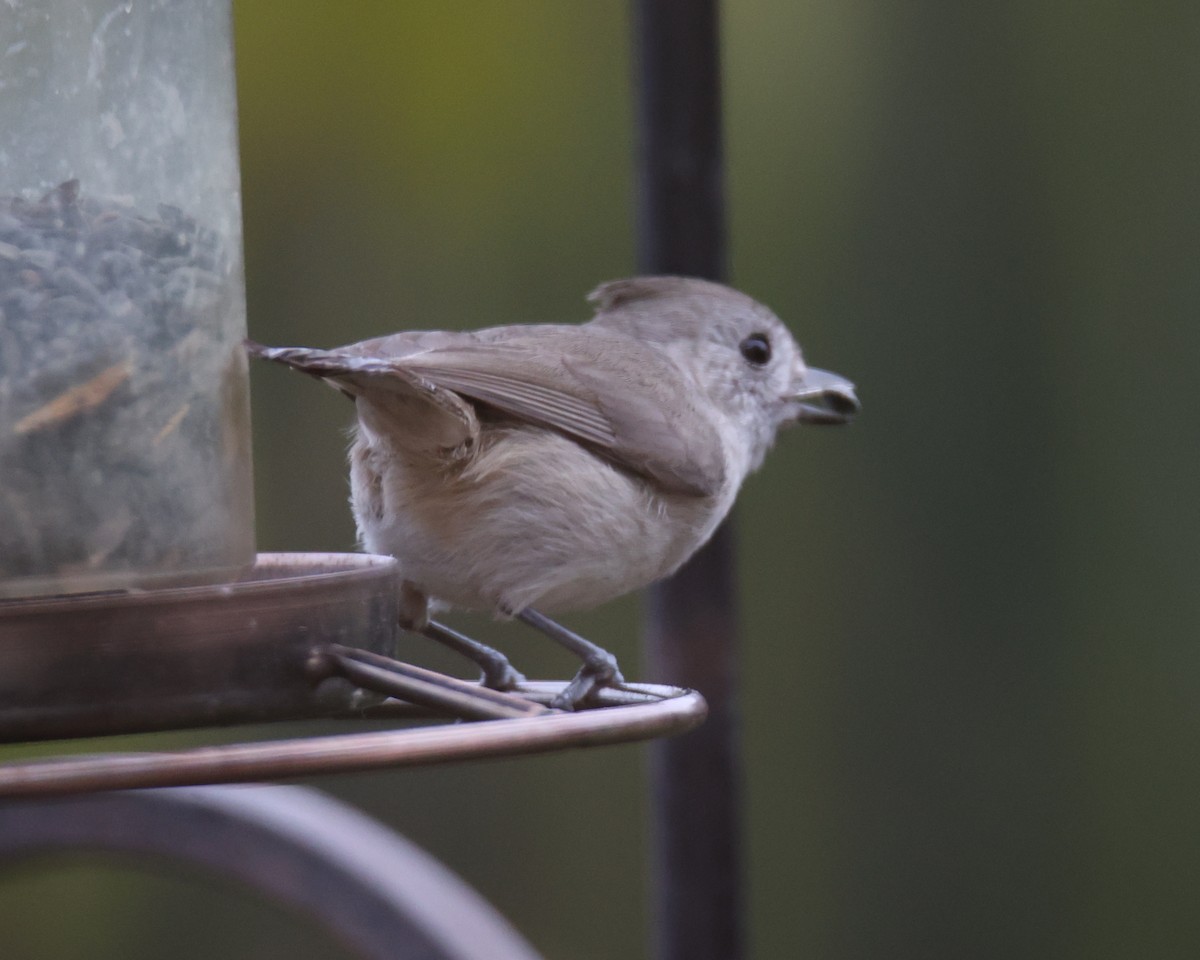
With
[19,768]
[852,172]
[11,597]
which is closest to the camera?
[19,768]

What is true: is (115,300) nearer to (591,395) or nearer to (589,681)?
(589,681)

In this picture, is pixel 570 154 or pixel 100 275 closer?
pixel 100 275

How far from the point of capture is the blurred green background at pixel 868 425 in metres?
4.39

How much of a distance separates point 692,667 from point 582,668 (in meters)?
0.16

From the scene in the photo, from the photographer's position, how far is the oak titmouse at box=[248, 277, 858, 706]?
2332mm

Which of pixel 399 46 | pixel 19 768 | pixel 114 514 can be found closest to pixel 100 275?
pixel 114 514

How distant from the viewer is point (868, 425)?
15.3 ft

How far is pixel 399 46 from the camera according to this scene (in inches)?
184

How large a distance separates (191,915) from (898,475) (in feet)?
8.17

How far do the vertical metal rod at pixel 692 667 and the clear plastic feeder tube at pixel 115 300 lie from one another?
63cm

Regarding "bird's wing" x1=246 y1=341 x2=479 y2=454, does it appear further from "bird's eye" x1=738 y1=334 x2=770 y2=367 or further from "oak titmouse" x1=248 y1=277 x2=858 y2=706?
"bird's eye" x1=738 y1=334 x2=770 y2=367

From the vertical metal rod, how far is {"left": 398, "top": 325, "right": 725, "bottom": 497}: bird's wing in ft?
1.12

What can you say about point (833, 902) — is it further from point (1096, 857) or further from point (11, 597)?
point (11, 597)

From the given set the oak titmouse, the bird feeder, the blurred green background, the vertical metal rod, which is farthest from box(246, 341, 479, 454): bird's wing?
the blurred green background
